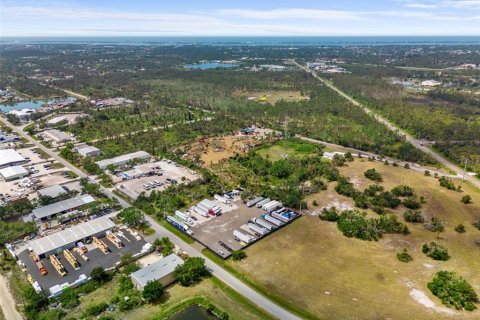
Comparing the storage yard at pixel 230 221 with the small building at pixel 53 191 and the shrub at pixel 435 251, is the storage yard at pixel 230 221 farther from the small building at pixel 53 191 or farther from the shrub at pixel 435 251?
the small building at pixel 53 191

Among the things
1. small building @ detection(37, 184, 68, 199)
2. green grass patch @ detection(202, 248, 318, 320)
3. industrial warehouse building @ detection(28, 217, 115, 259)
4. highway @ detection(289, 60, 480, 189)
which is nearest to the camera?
green grass patch @ detection(202, 248, 318, 320)

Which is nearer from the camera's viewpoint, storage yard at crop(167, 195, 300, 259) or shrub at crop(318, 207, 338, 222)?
storage yard at crop(167, 195, 300, 259)

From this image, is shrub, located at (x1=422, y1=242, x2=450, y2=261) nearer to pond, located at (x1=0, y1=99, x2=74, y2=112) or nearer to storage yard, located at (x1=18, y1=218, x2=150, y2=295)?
storage yard, located at (x1=18, y1=218, x2=150, y2=295)

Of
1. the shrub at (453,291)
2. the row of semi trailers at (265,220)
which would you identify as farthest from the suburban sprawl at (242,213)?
the row of semi trailers at (265,220)

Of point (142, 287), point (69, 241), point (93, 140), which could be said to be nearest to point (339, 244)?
point (142, 287)

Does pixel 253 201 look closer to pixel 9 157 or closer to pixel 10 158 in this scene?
pixel 10 158

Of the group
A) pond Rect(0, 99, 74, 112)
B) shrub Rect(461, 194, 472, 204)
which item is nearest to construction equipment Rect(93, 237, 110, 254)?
shrub Rect(461, 194, 472, 204)
